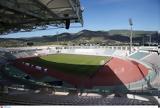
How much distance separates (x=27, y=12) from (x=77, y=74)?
11.7 m

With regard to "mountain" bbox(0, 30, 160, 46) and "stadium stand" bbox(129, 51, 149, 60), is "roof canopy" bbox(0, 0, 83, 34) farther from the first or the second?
"mountain" bbox(0, 30, 160, 46)

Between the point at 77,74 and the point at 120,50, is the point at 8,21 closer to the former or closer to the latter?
the point at 77,74

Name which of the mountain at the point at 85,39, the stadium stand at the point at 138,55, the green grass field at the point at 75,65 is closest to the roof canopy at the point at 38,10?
the green grass field at the point at 75,65

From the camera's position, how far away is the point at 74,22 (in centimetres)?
1592

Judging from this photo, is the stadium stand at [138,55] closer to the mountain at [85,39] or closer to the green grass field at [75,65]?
the green grass field at [75,65]

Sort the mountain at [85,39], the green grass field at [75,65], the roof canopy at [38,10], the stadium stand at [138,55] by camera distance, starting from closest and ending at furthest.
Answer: the roof canopy at [38,10]
the green grass field at [75,65]
the stadium stand at [138,55]
the mountain at [85,39]

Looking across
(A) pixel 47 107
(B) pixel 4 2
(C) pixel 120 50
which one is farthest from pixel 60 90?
(C) pixel 120 50

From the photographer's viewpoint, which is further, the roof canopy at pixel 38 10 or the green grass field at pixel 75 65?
the green grass field at pixel 75 65

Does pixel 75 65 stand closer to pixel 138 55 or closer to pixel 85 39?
pixel 138 55

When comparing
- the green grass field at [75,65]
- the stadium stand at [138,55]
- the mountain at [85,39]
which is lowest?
the green grass field at [75,65]

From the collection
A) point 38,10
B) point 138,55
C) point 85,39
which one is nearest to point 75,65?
point 138,55

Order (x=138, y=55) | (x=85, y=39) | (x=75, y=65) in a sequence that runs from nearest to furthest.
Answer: (x=75, y=65) < (x=138, y=55) < (x=85, y=39)

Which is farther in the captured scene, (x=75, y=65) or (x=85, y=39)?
(x=85, y=39)

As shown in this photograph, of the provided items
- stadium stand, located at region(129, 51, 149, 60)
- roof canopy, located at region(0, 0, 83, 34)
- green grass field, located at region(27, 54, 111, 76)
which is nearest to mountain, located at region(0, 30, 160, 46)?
green grass field, located at region(27, 54, 111, 76)
